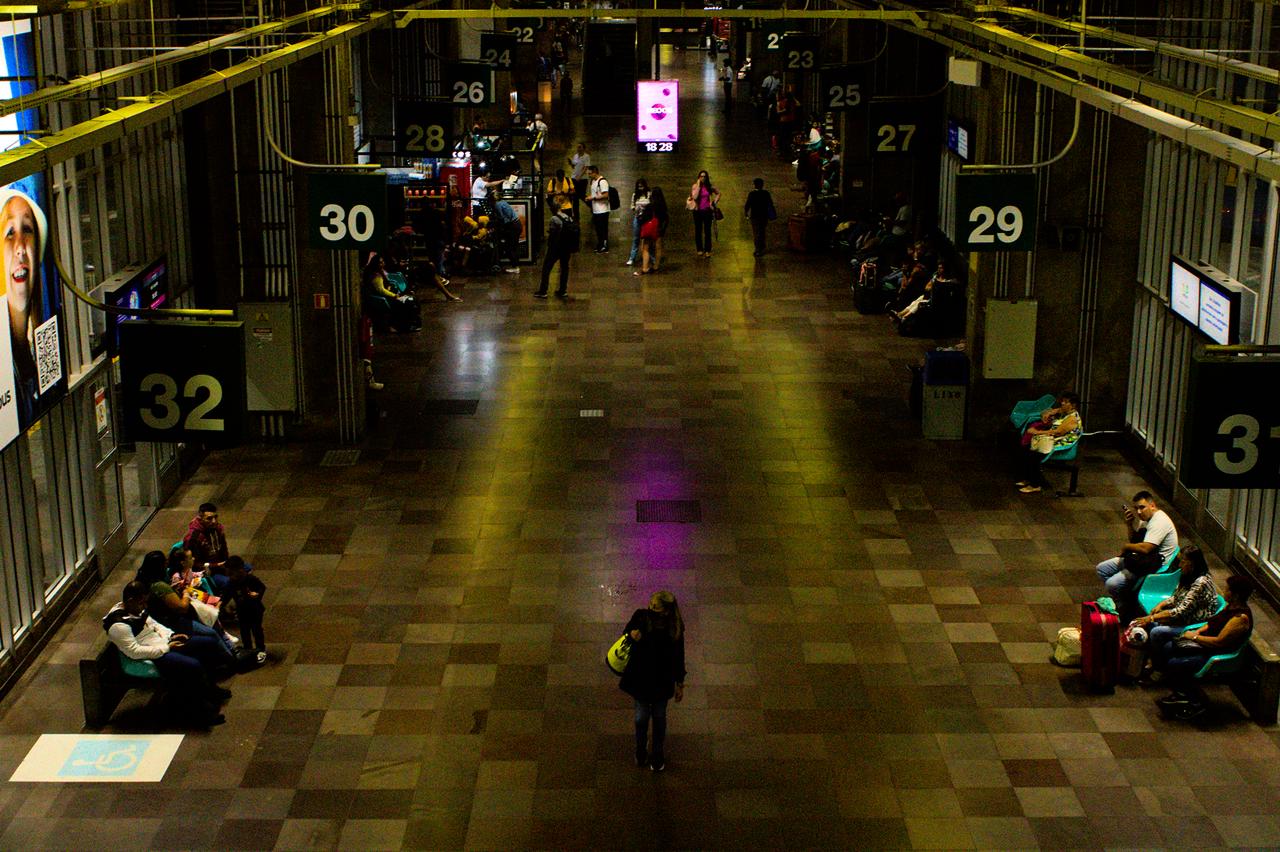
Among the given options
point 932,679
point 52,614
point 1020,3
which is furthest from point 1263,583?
point 52,614

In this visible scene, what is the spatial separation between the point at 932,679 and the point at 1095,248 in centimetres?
671

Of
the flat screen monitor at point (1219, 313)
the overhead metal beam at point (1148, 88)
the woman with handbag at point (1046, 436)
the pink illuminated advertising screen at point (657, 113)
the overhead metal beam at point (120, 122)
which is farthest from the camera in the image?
the pink illuminated advertising screen at point (657, 113)

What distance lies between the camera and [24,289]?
11.6 meters

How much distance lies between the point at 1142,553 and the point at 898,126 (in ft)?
34.4

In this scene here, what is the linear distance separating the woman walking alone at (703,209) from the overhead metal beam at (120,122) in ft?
46.6

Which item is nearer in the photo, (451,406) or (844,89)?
(451,406)

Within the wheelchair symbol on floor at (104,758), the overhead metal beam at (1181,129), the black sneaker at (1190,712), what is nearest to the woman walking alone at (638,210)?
the overhead metal beam at (1181,129)

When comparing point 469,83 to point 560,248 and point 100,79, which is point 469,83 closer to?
point 560,248

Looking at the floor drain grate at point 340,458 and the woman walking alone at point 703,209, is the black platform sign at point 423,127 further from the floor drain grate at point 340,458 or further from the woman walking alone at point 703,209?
the floor drain grate at point 340,458

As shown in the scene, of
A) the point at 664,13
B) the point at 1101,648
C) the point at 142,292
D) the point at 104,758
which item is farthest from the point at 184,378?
the point at 664,13

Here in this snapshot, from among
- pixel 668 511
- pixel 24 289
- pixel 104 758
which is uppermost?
pixel 24 289

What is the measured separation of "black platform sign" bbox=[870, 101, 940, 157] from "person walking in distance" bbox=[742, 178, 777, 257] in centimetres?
444

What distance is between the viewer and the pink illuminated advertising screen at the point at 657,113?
31.1 meters

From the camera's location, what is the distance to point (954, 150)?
81.4 ft
